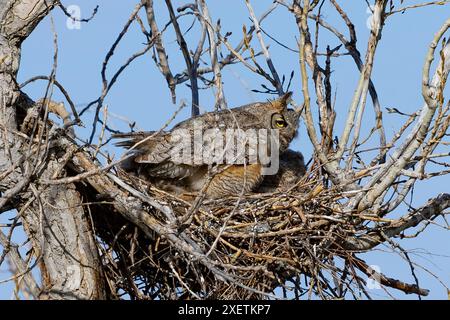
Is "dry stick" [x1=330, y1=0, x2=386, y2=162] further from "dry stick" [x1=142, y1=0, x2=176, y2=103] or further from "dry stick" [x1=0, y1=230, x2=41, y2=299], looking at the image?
"dry stick" [x1=0, y1=230, x2=41, y2=299]

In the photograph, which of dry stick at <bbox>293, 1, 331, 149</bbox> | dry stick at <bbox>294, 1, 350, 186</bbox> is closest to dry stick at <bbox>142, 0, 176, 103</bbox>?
dry stick at <bbox>293, 1, 331, 149</bbox>

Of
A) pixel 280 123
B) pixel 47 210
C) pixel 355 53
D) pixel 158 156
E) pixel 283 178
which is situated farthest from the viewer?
pixel 280 123

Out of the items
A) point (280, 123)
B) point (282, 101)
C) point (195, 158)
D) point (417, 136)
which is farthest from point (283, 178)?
point (417, 136)

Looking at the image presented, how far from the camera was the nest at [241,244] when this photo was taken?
4504mm

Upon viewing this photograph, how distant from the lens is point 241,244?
4691 millimetres

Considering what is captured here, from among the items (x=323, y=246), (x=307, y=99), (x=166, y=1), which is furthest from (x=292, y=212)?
(x=166, y=1)

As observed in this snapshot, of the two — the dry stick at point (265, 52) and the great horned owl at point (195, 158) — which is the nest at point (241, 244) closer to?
the great horned owl at point (195, 158)

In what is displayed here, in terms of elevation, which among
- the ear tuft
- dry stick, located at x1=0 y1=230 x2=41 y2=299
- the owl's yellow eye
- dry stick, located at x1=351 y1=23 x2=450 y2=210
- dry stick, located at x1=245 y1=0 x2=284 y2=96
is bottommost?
dry stick, located at x1=0 y1=230 x2=41 y2=299

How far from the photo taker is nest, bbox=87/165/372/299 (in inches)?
177

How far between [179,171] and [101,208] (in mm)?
662

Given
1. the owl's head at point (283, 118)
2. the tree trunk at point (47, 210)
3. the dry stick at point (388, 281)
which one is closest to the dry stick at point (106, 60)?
the tree trunk at point (47, 210)

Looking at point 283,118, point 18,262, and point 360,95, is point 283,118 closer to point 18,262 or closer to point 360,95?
point 360,95

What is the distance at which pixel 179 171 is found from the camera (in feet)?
17.0

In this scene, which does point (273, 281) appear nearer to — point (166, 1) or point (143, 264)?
point (143, 264)
